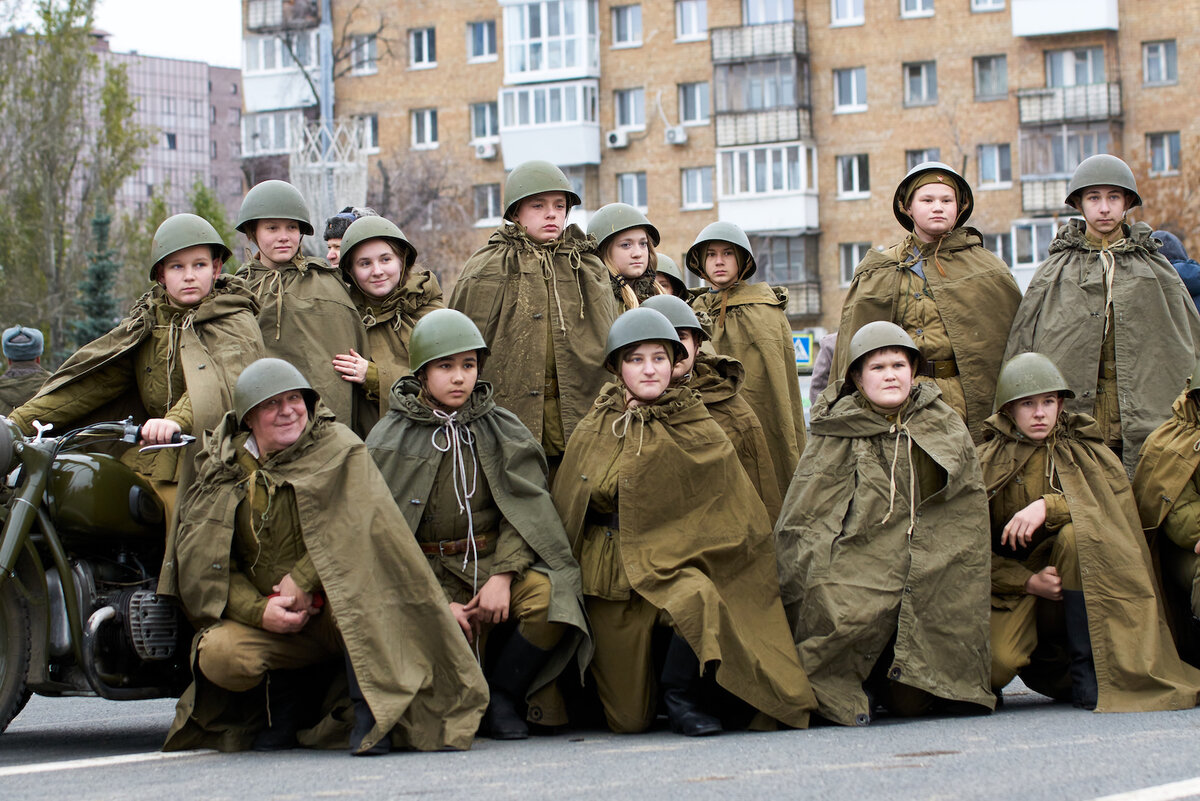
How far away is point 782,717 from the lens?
7.78 metres

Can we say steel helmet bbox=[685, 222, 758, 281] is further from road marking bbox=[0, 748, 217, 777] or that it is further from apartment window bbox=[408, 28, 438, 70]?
apartment window bbox=[408, 28, 438, 70]

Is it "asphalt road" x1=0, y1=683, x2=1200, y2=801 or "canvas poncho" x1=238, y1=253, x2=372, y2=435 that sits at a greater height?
"canvas poncho" x1=238, y1=253, x2=372, y2=435

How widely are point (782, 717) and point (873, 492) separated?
3.88 ft

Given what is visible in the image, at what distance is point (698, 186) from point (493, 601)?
4455 centimetres

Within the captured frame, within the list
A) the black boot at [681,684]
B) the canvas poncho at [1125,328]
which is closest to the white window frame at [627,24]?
the canvas poncho at [1125,328]

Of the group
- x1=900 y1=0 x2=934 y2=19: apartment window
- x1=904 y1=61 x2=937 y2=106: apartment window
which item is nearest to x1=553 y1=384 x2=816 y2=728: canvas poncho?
x1=904 y1=61 x2=937 y2=106: apartment window

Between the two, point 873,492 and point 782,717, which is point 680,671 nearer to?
point 782,717

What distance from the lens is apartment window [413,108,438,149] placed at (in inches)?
2164

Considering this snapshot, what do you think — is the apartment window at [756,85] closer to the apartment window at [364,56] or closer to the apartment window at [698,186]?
the apartment window at [698,186]

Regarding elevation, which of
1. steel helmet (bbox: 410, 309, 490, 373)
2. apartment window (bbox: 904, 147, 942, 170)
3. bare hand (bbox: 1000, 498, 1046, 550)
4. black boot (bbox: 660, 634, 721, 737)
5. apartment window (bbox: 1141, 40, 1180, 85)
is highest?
apartment window (bbox: 1141, 40, 1180, 85)

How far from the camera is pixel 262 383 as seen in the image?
24.5 feet

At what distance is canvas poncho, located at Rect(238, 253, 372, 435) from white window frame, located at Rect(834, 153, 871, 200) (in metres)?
42.1

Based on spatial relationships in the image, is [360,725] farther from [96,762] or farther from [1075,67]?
[1075,67]

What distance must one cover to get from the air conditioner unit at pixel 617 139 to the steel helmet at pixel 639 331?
4355 cm
